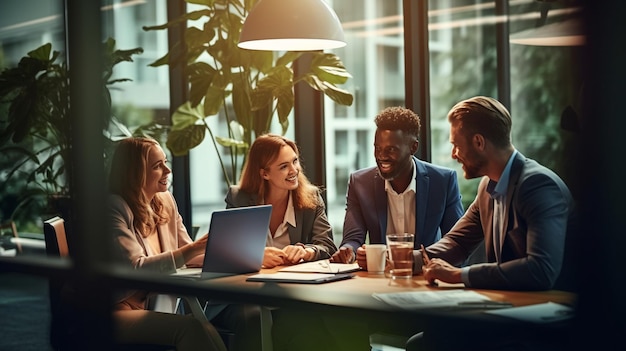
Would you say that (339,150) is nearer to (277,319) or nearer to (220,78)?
(220,78)

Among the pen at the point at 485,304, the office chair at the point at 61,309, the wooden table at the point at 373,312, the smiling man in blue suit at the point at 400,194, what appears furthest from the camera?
the smiling man in blue suit at the point at 400,194

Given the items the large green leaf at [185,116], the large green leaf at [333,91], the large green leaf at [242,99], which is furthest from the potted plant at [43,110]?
the large green leaf at [333,91]

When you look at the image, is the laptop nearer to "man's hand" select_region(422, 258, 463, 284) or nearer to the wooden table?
"man's hand" select_region(422, 258, 463, 284)

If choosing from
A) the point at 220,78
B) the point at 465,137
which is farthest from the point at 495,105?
the point at 220,78

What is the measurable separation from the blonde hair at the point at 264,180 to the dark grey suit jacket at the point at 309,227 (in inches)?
1.2

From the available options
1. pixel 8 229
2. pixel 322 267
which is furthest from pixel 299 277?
pixel 8 229

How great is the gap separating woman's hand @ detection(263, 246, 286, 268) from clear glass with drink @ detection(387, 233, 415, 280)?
2.03ft

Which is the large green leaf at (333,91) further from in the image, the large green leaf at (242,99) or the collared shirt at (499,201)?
the collared shirt at (499,201)

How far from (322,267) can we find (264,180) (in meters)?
0.80

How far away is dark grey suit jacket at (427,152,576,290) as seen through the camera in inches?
96.5

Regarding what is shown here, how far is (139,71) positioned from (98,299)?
4.46 m

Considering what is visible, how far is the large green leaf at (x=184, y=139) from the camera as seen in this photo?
186 inches

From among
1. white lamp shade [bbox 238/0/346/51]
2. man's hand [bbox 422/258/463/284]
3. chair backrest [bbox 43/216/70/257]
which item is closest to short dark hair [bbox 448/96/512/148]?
man's hand [bbox 422/258/463/284]

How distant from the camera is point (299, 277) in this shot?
113 inches
